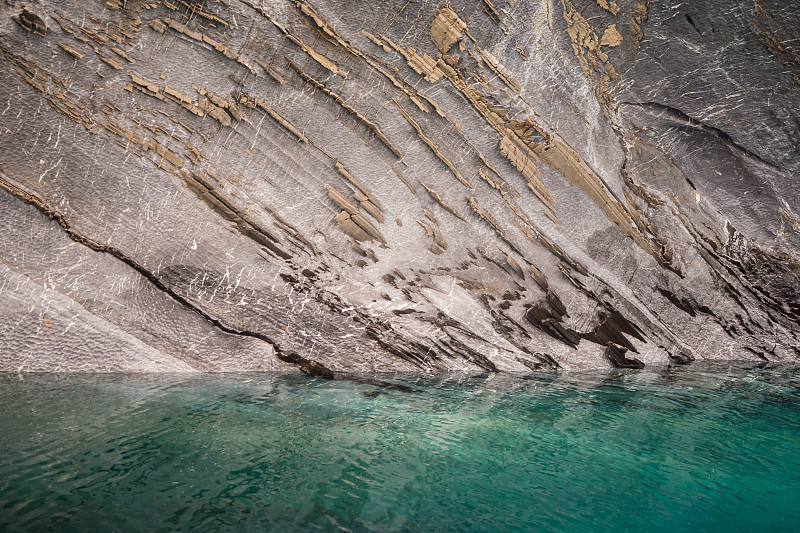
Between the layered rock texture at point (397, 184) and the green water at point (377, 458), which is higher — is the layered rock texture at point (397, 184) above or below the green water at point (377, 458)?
above

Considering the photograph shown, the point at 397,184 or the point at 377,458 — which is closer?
the point at 377,458

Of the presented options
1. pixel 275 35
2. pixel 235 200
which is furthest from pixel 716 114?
pixel 235 200

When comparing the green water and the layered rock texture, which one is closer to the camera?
the green water

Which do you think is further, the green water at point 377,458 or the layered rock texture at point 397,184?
the layered rock texture at point 397,184

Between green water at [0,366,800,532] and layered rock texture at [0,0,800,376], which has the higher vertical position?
layered rock texture at [0,0,800,376]

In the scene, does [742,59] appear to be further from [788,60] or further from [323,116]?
[323,116]
